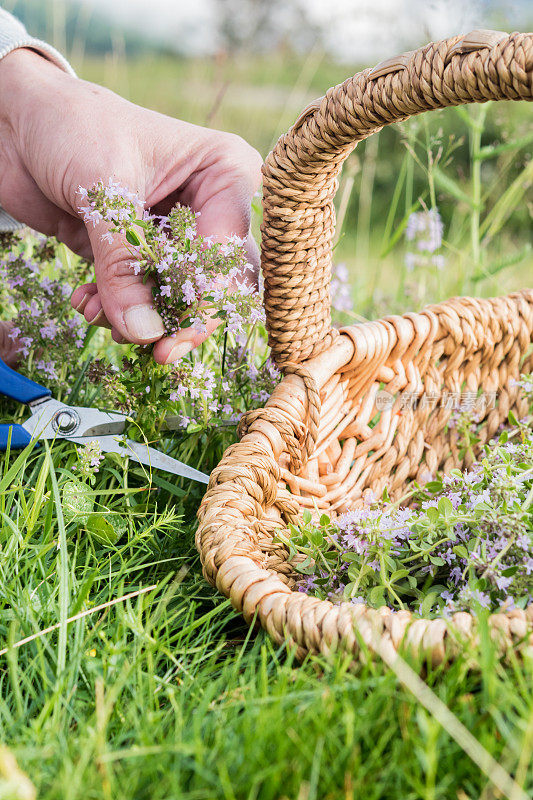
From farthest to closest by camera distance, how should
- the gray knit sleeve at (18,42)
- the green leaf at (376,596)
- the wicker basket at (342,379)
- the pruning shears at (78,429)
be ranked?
the gray knit sleeve at (18,42) → the pruning shears at (78,429) → the green leaf at (376,596) → the wicker basket at (342,379)

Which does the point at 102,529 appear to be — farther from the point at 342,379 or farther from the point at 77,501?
the point at 342,379

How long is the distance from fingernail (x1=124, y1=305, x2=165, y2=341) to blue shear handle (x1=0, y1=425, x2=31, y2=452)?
0.26 metres

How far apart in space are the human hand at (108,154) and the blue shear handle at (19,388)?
14cm

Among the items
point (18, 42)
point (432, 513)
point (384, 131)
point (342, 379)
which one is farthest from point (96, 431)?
Answer: point (384, 131)

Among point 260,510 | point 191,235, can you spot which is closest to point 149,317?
point 191,235

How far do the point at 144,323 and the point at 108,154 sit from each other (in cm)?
35

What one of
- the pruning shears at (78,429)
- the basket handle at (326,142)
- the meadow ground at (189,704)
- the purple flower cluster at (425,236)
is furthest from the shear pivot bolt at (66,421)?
the purple flower cluster at (425,236)

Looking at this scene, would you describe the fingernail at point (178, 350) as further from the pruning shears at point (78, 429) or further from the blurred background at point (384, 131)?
the blurred background at point (384, 131)

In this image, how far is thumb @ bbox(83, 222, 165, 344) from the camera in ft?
3.03

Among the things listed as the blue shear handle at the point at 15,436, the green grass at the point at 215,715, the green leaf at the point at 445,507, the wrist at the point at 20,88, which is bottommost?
the green grass at the point at 215,715

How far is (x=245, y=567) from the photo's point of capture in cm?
77

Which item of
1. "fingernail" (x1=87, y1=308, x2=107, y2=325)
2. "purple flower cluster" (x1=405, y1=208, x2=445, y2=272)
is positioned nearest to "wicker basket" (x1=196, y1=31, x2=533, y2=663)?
"fingernail" (x1=87, y1=308, x2=107, y2=325)

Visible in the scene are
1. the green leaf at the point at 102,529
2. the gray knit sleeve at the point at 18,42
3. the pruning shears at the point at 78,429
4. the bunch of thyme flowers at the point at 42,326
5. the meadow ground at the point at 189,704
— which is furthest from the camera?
the gray knit sleeve at the point at 18,42

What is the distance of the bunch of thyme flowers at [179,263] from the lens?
2.87ft
